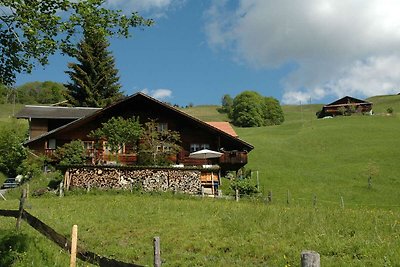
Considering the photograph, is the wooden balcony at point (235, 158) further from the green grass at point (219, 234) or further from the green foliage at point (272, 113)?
the green foliage at point (272, 113)

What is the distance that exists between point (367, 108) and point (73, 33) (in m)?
108

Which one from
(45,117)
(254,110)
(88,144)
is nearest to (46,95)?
(254,110)

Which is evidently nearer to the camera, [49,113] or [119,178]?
[119,178]

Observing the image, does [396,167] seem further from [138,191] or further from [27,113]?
[27,113]

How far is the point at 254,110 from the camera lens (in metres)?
116

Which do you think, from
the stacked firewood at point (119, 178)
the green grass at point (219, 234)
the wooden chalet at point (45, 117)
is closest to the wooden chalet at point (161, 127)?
the wooden chalet at point (45, 117)

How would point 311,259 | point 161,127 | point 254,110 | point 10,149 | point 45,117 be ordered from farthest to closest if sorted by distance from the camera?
point 254,110 → point 10,149 → point 45,117 → point 161,127 → point 311,259

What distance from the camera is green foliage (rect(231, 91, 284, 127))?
11500 cm

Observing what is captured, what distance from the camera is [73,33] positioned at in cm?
1127

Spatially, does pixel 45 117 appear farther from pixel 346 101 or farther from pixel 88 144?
pixel 346 101

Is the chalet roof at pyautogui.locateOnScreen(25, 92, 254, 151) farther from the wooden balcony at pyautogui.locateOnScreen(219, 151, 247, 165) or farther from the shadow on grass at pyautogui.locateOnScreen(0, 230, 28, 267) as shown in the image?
the shadow on grass at pyautogui.locateOnScreen(0, 230, 28, 267)

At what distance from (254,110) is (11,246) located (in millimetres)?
106357

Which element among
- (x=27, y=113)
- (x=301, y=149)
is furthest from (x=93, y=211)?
(x=301, y=149)

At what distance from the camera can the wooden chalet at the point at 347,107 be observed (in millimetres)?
103512
